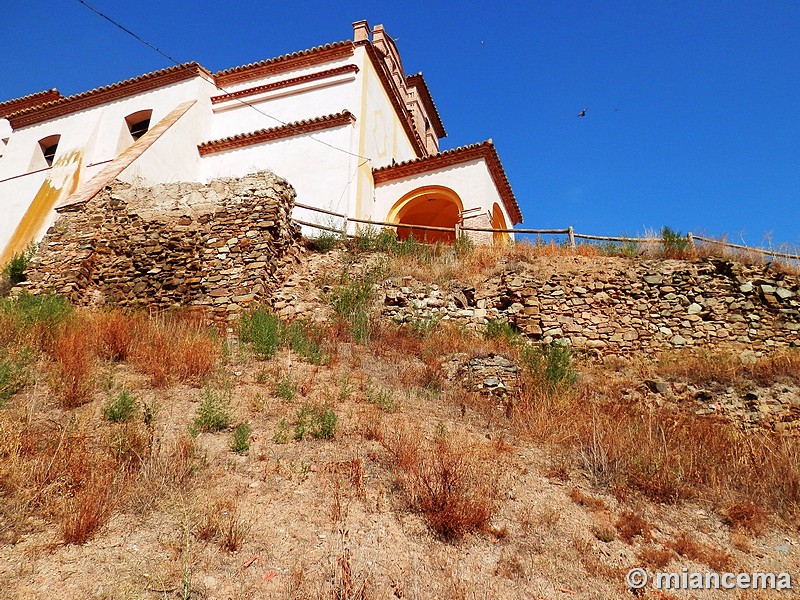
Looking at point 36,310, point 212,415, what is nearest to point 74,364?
point 212,415

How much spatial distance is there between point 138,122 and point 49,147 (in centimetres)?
394

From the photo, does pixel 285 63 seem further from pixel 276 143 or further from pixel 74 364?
pixel 74 364

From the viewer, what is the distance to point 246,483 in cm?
462

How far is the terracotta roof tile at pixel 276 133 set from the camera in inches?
617

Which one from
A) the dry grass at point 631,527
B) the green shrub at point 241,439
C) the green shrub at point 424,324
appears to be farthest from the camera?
the green shrub at point 424,324

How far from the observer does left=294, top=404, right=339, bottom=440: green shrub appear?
5496 mm

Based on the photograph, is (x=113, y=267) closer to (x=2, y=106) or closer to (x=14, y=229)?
(x=14, y=229)

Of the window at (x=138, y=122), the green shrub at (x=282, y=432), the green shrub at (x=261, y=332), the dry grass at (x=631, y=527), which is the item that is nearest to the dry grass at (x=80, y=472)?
the green shrub at (x=282, y=432)

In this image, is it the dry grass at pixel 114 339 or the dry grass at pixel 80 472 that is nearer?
the dry grass at pixel 80 472

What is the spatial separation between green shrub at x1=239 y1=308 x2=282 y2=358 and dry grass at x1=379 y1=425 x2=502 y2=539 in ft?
9.09

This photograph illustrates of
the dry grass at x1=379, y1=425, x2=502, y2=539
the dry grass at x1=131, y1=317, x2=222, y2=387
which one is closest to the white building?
the dry grass at x1=131, y1=317, x2=222, y2=387

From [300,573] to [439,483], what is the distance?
57.9 inches

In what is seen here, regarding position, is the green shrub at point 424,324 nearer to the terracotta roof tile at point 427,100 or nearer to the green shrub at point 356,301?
the green shrub at point 356,301

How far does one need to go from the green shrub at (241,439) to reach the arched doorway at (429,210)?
9.88 m
